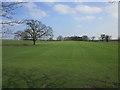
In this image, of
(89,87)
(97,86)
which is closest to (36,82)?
(89,87)

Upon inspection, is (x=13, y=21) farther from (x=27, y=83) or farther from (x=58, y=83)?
(x=58, y=83)

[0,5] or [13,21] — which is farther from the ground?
[0,5]

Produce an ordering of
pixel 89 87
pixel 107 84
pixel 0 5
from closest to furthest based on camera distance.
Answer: pixel 0 5 < pixel 89 87 < pixel 107 84

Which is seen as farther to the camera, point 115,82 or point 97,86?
point 115,82

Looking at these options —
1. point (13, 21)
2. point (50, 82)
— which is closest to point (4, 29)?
point (13, 21)

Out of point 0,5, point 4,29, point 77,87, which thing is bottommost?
point 77,87

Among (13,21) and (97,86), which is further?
(97,86)

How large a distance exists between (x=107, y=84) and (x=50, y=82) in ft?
8.50

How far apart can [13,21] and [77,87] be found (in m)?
3.61

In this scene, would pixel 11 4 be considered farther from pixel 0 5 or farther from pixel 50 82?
pixel 50 82

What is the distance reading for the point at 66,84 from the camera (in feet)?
16.2

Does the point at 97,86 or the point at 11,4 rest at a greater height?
the point at 11,4

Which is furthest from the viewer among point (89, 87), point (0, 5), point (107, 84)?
point (107, 84)

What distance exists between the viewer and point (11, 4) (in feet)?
12.5
